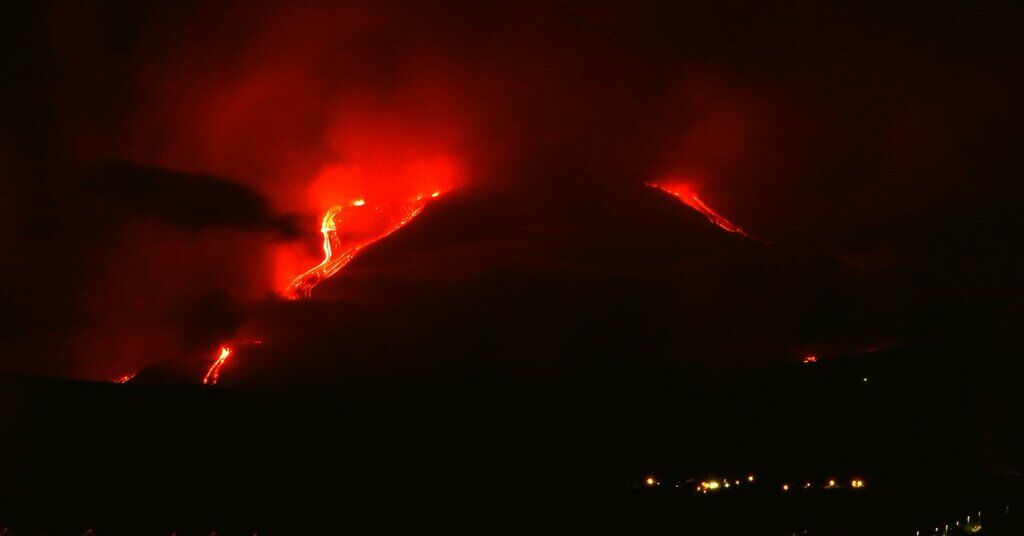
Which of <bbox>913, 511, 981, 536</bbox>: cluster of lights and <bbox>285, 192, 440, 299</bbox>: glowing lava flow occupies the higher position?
<bbox>285, 192, 440, 299</bbox>: glowing lava flow

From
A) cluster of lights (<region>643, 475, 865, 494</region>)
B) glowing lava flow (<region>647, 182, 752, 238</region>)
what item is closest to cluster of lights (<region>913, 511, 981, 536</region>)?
cluster of lights (<region>643, 475, 865, 494</region>)

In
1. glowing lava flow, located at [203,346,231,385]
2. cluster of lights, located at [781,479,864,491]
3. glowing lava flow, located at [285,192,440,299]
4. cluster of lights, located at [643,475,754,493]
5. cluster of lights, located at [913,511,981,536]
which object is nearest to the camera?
cluster of lights, located at [913,511,981,536]

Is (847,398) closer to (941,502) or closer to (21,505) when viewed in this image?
(941,502)

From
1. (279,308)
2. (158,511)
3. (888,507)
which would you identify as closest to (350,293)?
(279,308)

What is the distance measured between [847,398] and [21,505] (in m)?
13.0

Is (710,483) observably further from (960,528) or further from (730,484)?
(960,528)

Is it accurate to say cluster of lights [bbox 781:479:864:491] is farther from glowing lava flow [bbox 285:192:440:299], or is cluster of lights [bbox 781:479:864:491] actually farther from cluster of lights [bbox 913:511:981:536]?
glowing lava flow [bbox 285:192:440:299]

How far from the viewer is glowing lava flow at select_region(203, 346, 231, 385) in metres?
15.3

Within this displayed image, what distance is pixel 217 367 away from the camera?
51.6 feet

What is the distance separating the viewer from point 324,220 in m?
17.3

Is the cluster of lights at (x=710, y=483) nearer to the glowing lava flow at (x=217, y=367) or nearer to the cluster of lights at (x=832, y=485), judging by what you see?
the cluster of lights at (x=832, y=485)

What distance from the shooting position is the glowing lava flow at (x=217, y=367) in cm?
1527

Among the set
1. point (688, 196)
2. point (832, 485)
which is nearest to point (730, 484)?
point (832, 485)

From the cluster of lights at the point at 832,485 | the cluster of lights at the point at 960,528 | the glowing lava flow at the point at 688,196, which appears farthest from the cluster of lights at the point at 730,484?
the glowing lava flow at the point at 688,196
